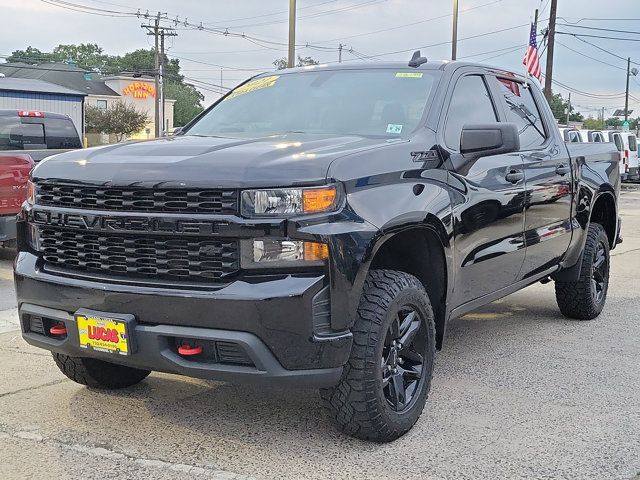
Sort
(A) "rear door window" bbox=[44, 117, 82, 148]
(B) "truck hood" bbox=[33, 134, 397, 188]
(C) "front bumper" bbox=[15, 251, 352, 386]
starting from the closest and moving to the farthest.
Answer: (C) "front bumper" bbox=[15, 251, 352, 386] → (B) "truck hood" bbox=[33, 134, 397, 188] → (A) "rear door window" bbox=[44, 117, 82, 148]

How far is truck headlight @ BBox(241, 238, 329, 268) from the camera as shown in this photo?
3.32m

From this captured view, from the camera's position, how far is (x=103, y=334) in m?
3.55

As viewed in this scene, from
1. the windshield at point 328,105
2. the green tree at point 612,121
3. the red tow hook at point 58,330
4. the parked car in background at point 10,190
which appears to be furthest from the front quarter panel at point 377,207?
the green tree at point 612,121

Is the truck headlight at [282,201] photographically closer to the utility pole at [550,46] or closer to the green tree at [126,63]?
the utility pole at [550,46]

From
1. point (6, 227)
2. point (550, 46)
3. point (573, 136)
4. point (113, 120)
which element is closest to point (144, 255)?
point (6, 227)

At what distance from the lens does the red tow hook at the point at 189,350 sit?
343cm

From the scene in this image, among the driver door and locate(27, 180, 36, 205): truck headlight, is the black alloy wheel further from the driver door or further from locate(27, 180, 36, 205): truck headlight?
locate(27, 180, 36, 205): truck headlight

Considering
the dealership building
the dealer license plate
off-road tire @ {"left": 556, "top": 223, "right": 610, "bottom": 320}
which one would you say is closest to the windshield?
the dealer license plate

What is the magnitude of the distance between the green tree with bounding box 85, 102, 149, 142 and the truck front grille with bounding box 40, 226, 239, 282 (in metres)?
65.1

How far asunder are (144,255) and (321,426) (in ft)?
4.26

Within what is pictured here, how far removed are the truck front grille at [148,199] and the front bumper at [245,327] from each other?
34 centimetres

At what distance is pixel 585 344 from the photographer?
592cm

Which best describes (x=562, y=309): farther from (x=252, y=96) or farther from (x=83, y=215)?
(x=83, y=215)

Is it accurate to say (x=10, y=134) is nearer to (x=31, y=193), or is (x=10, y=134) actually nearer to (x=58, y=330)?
(x=31, y=193)
